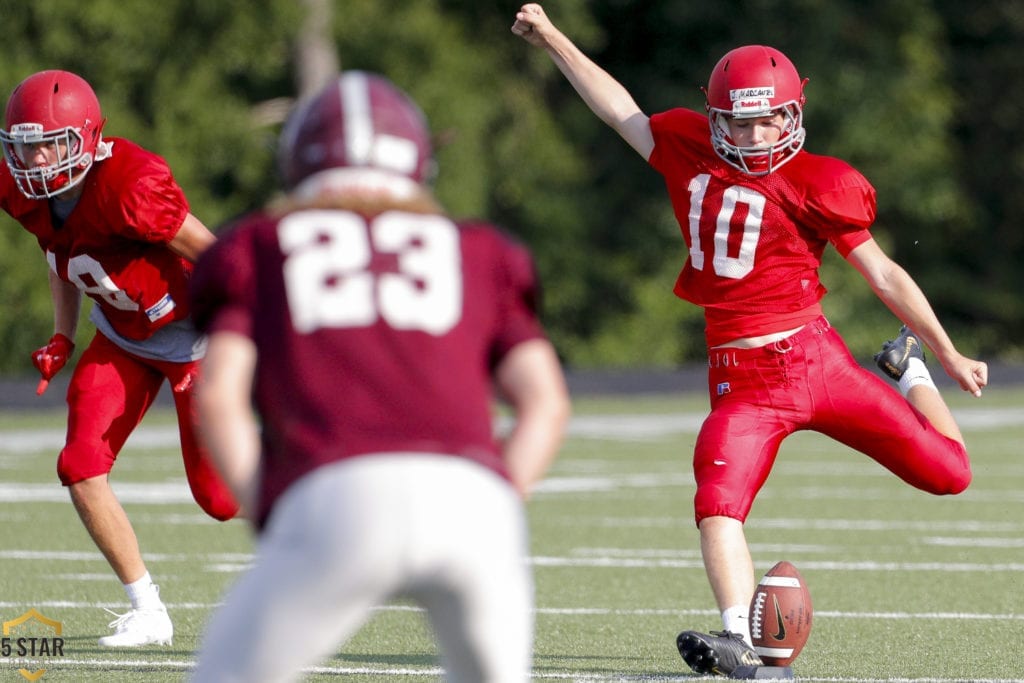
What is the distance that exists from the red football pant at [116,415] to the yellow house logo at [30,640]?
0.51 meters

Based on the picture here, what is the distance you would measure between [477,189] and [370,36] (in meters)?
2.49

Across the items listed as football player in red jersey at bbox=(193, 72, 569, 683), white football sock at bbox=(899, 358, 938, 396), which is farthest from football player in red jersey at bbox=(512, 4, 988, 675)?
football player in red jersey at bbox=(193, 72, 569, 683)

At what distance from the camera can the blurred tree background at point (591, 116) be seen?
888 inches

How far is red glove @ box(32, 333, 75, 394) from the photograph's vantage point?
5.80 m

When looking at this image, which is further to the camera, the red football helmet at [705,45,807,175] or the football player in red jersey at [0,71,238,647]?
the football player in red jersey at [0,71,238,647]

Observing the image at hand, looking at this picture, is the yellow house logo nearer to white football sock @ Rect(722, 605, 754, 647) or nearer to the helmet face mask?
the helmet face mask

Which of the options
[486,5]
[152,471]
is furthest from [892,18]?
[152,471]

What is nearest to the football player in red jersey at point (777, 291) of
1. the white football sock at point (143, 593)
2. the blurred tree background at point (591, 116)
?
the white football sock at point (143, 593)

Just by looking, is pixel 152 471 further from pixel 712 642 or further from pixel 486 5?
pixel 486 5

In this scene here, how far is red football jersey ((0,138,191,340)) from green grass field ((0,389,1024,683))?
1.11 metres

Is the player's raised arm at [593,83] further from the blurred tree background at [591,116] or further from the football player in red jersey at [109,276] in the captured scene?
the blurred tree background at [591,116]

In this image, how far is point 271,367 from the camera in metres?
2.89

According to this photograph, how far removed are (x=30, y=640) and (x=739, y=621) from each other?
89.6 inches

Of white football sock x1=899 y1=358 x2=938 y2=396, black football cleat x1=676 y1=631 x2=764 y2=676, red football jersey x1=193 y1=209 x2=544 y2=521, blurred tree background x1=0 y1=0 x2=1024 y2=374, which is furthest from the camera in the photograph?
blurred tree background x1=0 y1=0 x2=1024 y2=374
